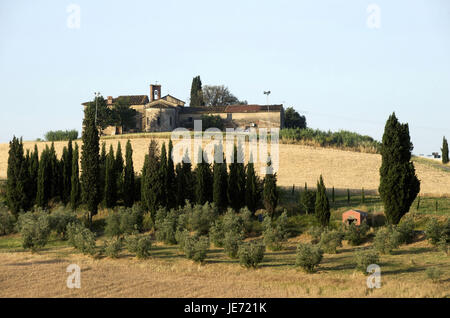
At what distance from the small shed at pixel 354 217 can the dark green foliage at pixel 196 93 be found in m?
76.4

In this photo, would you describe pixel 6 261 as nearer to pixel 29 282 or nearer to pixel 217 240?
pixel 29 282

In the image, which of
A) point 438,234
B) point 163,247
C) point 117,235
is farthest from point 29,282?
point 438,234

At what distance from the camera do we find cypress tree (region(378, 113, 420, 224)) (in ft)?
109

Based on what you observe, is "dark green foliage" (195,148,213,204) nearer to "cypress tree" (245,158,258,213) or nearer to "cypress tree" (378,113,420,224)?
"cypress tree" (245,158,258,213)

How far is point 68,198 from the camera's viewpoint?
45.2m

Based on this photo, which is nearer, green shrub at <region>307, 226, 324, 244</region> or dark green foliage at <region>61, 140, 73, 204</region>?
green shrub at <region>307, 226, 324, 244</region>

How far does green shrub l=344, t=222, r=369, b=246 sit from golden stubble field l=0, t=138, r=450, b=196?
15266 millimetres

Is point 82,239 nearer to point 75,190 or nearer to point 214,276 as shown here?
point 214,276

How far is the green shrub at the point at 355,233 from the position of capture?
3136 centimetres

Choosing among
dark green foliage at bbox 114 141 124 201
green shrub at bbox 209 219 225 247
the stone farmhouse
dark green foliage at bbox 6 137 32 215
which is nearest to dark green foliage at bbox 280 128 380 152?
the stone farmhouse

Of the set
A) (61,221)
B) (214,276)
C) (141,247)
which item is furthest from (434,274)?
(61,221)

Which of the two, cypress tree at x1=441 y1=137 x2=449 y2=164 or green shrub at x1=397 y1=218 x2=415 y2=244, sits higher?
cypress tree at x1=441 y1=137 x2=449 y2=164

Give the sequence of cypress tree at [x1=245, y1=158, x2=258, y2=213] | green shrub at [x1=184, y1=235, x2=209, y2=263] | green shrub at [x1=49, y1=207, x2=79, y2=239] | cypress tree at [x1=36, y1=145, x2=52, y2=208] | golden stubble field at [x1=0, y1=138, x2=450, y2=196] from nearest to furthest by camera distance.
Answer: green shrub at [x1=184, y1=235, x2=209, y2=263]
green shrub at [x1=49, y1=207, x2=79, y2=239]
cypress tree at [x1=245, y1=158, x2=258, y2=213]
cypress tree at [x1=36, y1=145, x2=52, y2=208]
golden stubble field at [x1=0, y1=138, x2=450, y2=196]
